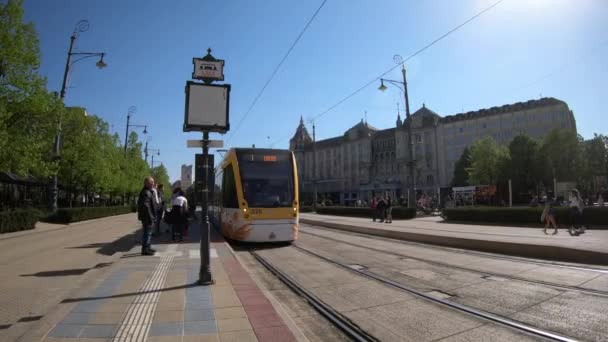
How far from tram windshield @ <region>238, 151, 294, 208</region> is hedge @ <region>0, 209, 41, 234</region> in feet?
41.9

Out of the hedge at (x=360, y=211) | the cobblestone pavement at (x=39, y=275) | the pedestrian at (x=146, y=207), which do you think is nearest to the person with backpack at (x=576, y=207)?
the hedge at (x=360, y=211)

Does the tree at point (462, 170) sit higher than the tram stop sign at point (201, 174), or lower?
higher

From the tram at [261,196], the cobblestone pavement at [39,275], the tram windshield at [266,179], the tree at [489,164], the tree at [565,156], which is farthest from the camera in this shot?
the tree at [489,164]

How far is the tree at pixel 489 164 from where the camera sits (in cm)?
5494

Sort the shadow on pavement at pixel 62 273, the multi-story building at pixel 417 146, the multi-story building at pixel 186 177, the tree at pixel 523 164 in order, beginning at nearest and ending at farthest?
1. the shadow on pavement at pixel 62 273
2. the multi-story building at pixel 186 177
3. the tree at pixel 523 164
4. the multi-story building at pixel 417 146

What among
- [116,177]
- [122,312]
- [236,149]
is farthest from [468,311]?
[116,177]

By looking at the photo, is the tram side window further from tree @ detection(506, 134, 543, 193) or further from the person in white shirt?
tree @ detection(506, 134, 543, 193)

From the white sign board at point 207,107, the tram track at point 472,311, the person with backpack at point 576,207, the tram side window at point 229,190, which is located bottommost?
the tram track at point 472,311

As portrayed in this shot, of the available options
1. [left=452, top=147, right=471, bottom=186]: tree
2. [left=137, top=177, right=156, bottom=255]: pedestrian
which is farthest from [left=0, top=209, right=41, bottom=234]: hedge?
[left=452, top=147, right=471, bottom=186]: tree

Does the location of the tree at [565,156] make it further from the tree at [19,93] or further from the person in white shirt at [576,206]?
the tree at [19,93]

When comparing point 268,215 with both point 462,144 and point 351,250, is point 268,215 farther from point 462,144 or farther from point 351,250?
point 462,144

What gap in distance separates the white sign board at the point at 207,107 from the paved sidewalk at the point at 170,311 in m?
2.86

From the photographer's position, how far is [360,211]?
34844mm

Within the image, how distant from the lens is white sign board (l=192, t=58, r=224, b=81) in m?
7.62
